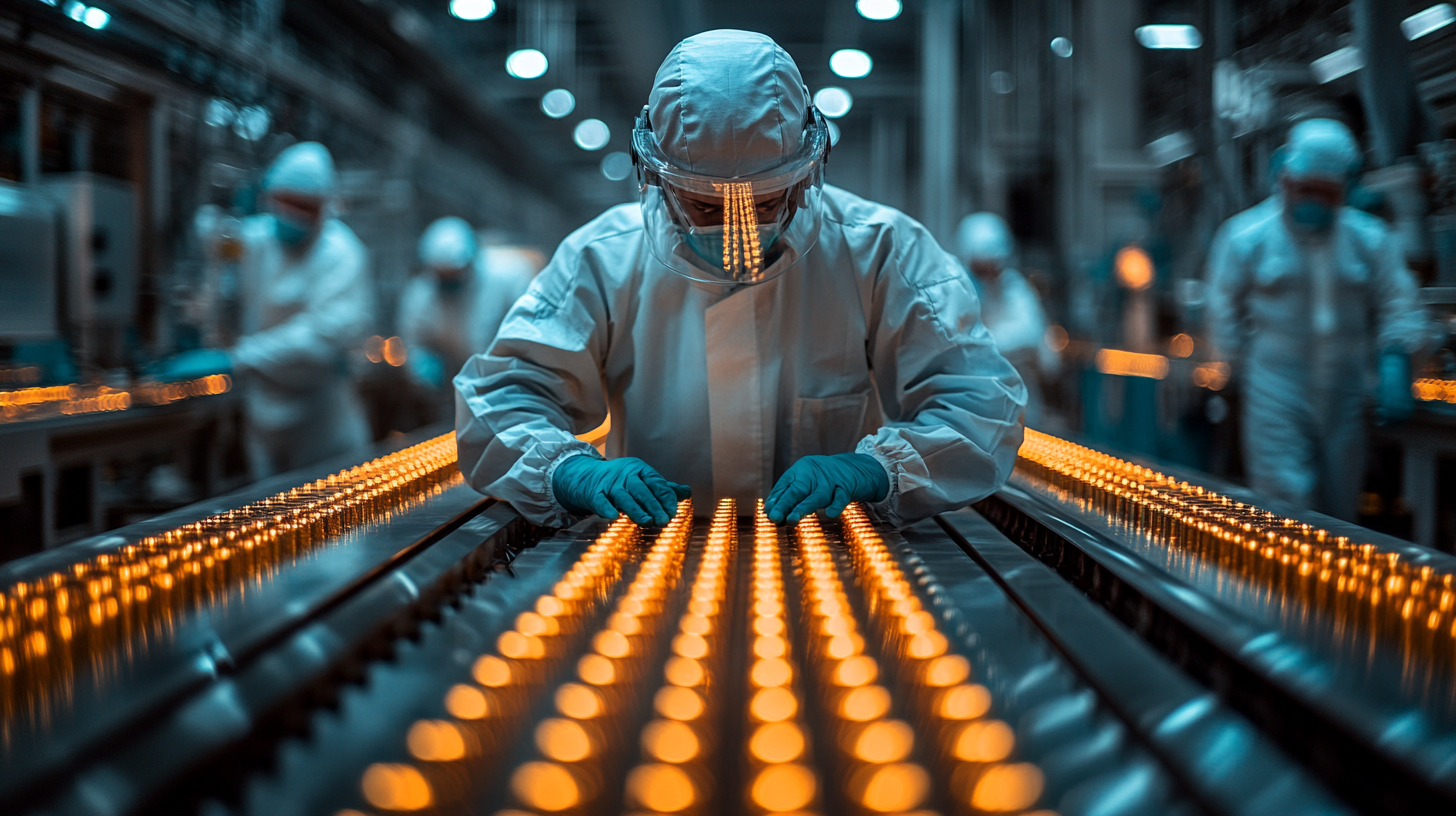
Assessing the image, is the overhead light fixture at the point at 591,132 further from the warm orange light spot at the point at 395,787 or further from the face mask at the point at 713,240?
the warm orange light spot at the point at 395,787

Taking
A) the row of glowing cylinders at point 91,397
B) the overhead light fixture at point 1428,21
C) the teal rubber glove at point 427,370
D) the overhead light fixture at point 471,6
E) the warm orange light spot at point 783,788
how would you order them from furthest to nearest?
1. the overhead light fixture at point 471,6
2. the teal rubber glove at point 427,370
3. the overhead light fixture at point 1428,21
4. the row of glowing cylinders at point 91,397
5. the warm orange light spot at point 783,788

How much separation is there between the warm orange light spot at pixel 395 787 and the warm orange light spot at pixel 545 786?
0.06m

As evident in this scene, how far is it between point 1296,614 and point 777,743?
54 centimetres

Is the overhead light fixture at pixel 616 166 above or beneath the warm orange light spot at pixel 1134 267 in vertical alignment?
above

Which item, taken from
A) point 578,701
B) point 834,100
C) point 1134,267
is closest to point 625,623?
point 578,701

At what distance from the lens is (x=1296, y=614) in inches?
34.0

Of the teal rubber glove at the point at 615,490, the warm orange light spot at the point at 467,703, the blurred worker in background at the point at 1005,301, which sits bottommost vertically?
the warm orange light spot at the point at 467,703

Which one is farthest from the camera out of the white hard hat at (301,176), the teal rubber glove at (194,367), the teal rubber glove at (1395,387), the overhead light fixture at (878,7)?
the overhead light fixture at (878,7)

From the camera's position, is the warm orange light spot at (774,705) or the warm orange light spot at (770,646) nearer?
the warm orange light spot at (774,705)

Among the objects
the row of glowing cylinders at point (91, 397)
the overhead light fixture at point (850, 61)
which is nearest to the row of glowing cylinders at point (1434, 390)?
the row of glowing cylinders at point (91, 397)

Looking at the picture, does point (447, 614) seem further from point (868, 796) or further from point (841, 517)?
point (841, 517)

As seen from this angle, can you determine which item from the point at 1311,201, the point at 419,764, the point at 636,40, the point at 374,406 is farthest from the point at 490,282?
the point at 419,764

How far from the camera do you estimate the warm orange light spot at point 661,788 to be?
0.56 meters

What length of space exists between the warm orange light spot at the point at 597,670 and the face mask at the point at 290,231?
3.09m
